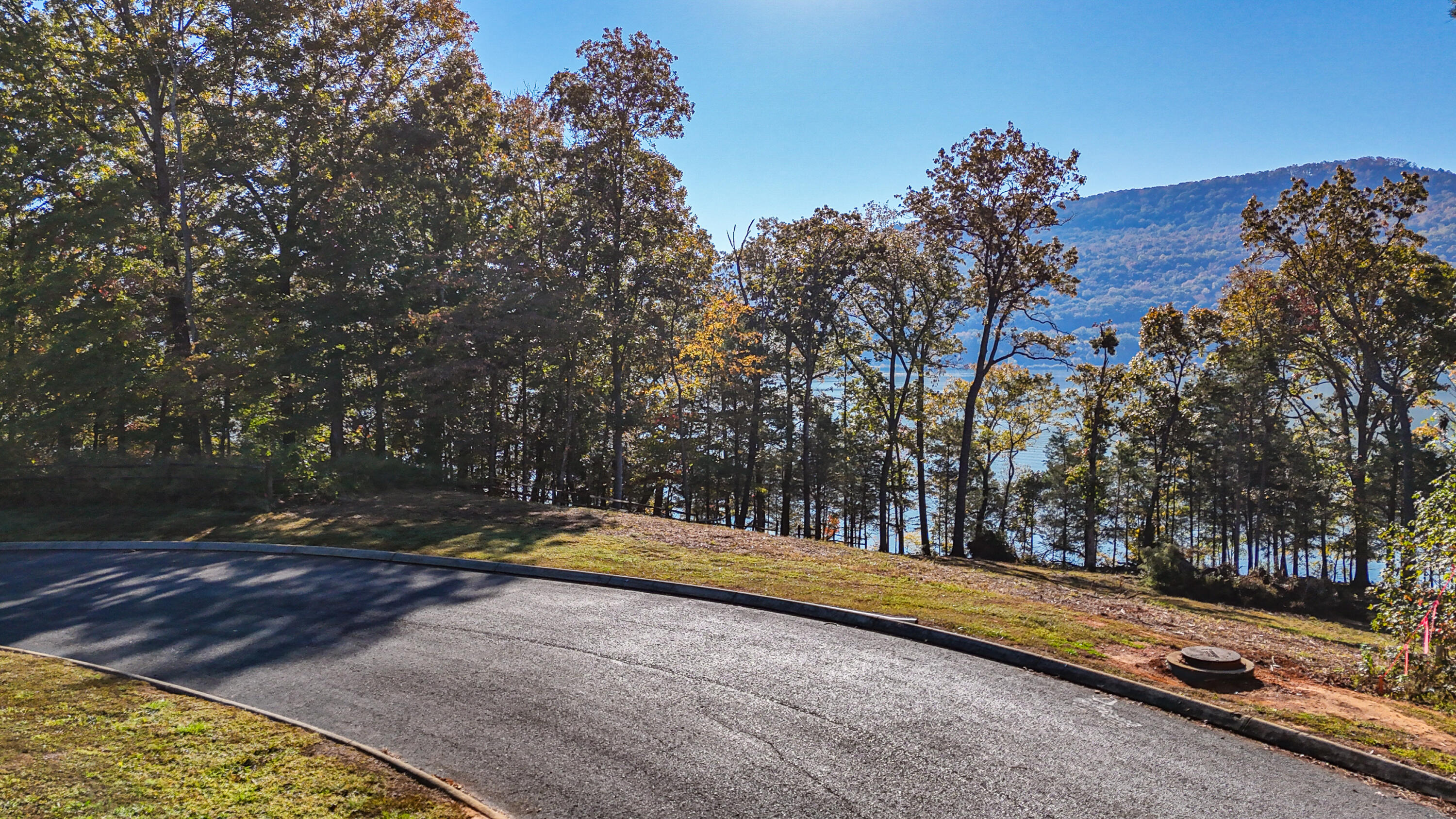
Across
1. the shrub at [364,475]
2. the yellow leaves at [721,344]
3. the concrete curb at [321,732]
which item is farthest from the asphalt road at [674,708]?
the yellow leaves at [721,344]

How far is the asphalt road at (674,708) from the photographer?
17.8 ft

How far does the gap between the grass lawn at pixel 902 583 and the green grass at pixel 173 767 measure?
682cm

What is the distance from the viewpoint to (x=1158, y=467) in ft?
131

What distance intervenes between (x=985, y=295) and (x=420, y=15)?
2359 centimetres

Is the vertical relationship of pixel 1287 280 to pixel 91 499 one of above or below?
above

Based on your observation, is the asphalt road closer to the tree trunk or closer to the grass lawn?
the grass lawn

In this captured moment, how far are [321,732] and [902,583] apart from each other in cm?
983

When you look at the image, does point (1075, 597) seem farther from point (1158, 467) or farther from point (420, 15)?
point (1158, 467)

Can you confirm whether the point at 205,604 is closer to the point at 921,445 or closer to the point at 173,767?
the point at 173,767

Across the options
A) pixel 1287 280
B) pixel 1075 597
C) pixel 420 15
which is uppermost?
pixel 420 15

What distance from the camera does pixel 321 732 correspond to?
20.2ft

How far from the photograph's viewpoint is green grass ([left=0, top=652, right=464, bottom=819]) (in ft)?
15.5

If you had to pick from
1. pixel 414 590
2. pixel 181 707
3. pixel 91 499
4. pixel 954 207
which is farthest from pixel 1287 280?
pixel 91 499

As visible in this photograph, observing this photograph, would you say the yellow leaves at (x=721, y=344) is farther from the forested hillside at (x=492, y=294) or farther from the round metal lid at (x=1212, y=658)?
the round metal lid at (x=1212, y=658)
